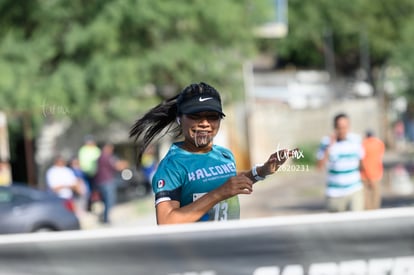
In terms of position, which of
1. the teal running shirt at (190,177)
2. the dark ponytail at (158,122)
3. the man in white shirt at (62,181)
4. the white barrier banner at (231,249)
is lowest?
the white barrier banner at (231,249)

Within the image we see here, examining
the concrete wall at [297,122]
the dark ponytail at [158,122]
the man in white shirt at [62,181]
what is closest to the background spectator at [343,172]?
the dark ponytail at [158,122]

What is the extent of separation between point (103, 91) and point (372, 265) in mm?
21015

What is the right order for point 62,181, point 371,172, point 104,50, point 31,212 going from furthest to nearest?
point 104,50 → point 62,181 → point 31,212 → point 371,172

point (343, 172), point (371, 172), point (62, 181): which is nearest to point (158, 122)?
point (343, 172)

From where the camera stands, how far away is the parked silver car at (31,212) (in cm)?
1664

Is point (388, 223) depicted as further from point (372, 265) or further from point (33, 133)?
point (33, 133)

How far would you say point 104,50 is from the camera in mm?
25062

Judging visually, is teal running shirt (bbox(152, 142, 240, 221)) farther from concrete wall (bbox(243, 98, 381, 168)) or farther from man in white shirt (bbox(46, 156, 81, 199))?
concrete wall (bbox(243, 98, 381, 168))

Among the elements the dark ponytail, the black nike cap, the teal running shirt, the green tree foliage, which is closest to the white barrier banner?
the teal running shirt

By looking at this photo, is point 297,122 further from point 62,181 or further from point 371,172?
point 371,172

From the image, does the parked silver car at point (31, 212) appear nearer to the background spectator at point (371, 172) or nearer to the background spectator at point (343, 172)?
the background spectator at point (371, 172)

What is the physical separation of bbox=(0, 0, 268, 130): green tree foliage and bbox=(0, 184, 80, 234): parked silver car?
21.3 feet

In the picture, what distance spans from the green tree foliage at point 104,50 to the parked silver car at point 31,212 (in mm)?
6493

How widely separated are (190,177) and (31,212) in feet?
42.4
